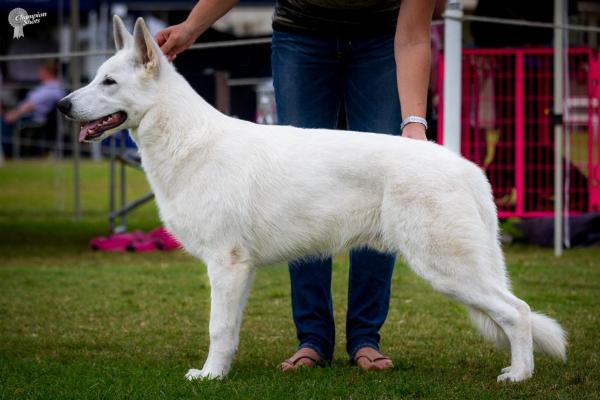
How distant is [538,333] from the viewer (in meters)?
3.75

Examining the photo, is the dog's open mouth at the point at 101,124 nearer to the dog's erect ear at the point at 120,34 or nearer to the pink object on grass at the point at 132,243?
the dog's erect ear at the point at 120,34

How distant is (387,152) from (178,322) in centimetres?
212

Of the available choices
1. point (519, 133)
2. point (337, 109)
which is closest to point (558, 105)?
point (519, 133)

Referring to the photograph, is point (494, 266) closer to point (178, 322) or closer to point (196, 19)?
point (196, 19)

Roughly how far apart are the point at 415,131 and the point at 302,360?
1113mm

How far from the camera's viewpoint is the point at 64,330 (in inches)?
199

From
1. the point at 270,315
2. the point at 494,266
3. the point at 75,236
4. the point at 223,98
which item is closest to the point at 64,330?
the point at 270,315

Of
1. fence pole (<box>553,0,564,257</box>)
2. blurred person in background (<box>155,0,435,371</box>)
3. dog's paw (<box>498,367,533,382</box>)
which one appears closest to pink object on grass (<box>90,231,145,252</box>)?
fence pole (<box>553,0,564,257</box>)

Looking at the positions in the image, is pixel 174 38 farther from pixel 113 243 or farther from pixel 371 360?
pixel 113 243

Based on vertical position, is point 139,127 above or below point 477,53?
below

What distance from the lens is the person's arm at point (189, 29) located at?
4086mm

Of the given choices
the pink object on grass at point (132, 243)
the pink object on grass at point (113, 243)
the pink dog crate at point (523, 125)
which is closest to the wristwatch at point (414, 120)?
the pink dog crate at point (523, 125)

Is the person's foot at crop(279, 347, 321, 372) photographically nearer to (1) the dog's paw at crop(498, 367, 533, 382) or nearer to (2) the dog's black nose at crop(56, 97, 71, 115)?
(1) the dog's paw at crop(498, 367, 533, 382)

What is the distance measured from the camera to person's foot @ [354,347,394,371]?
409cm
